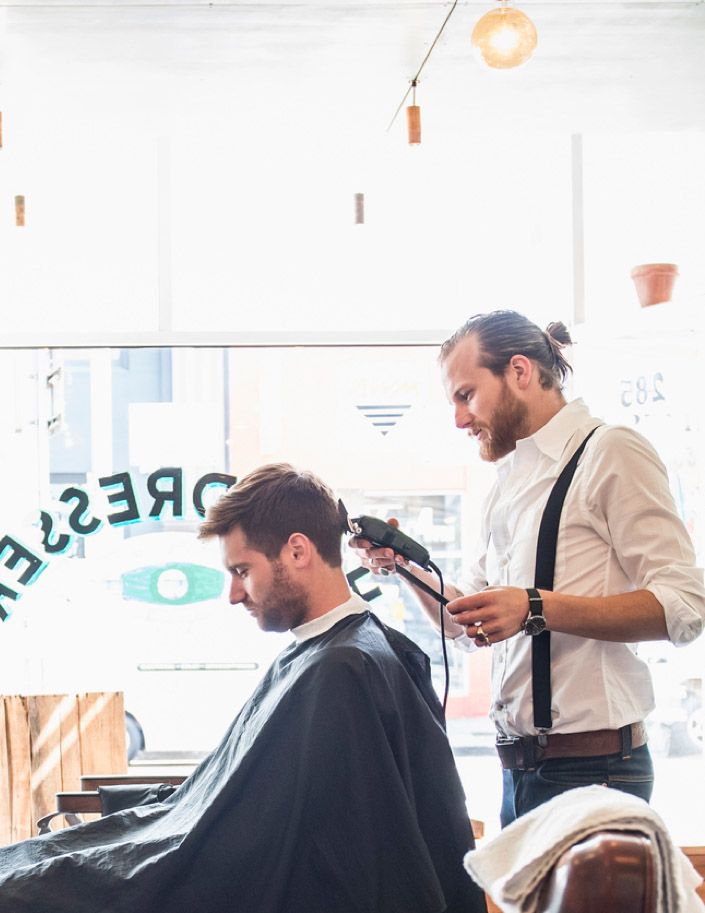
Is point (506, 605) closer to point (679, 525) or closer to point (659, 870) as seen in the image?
point (679, 525)

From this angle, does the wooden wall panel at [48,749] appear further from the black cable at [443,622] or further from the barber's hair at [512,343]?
the barber's hair at [512,343]

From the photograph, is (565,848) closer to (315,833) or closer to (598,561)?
(315,833)

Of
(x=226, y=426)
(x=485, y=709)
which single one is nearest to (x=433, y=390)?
(x=226, y=426)

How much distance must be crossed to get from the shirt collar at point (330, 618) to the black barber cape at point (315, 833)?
13 cm

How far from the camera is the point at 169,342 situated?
3.55 metres

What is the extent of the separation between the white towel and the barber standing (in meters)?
0.54

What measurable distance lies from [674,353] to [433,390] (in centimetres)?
83

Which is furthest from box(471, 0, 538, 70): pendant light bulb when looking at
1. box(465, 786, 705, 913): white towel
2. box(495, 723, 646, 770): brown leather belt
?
box(465, 786, 705, 913): white towel

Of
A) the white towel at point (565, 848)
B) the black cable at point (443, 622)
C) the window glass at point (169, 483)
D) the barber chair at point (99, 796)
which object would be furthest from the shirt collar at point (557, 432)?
the window glass at point (169, 483)

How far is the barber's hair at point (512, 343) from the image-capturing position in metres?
1.91

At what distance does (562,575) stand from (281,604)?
0.53 m

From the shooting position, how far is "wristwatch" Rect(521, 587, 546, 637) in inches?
66.2

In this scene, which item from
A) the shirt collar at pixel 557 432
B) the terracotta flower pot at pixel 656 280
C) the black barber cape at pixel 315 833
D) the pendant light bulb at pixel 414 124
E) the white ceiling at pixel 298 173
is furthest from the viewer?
the terracotta flower pot at pixel 656 280

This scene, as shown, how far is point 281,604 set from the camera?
6.40ft
